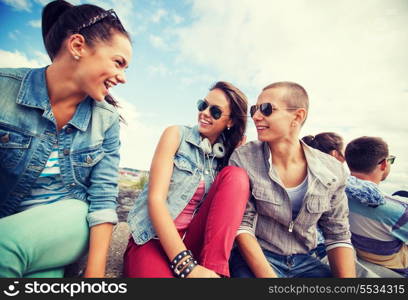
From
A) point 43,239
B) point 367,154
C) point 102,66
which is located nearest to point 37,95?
point 102,66

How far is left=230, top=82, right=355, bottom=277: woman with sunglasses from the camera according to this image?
2045 millimetres

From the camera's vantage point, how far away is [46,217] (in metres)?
1.45

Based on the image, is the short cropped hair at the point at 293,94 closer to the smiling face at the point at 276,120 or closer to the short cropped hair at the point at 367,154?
the smiling face at the point at 276,120

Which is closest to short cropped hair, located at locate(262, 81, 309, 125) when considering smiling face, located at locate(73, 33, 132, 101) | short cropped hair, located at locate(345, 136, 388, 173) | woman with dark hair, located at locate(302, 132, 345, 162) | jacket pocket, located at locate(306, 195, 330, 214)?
jacket pocket, located at locate(306, 195, 330, 214)

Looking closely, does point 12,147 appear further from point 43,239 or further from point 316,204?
point 316,204

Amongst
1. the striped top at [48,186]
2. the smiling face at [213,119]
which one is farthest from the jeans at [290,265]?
the striped top at [48,186]

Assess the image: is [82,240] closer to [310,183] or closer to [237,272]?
[237,272]

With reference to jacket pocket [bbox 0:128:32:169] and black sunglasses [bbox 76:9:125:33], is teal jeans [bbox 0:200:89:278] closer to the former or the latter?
jacket pocket [bbox 0:128:32:169]

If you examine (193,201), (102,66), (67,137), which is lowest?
(193,201)

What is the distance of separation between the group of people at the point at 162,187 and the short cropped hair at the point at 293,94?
0.04 feet

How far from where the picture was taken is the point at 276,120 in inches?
88.0

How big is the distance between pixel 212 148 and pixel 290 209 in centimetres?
93

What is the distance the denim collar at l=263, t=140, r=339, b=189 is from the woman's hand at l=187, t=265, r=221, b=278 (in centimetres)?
106

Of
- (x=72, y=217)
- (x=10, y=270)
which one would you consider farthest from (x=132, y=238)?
(x=10, y=270)
